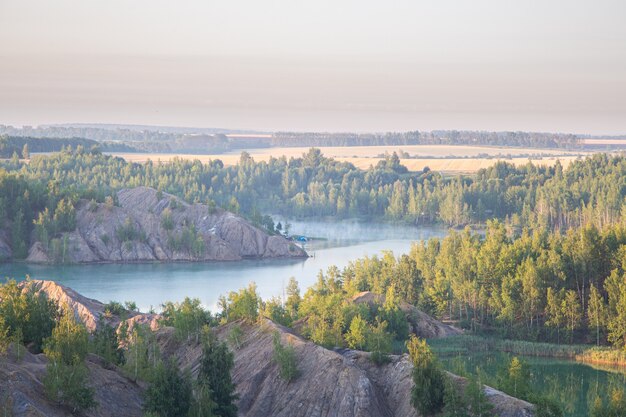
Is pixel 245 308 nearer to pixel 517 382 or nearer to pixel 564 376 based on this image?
pixel 517 382

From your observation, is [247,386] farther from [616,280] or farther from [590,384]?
[616,280]

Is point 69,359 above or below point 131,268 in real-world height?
above

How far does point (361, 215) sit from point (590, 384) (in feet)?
279

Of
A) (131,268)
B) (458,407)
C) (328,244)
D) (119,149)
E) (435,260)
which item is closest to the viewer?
(458,407)

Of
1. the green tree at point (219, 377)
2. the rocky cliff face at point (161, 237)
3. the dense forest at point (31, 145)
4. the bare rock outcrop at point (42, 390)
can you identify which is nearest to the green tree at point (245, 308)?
the green tree at point (219, 377)

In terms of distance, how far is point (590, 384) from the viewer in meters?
48.7

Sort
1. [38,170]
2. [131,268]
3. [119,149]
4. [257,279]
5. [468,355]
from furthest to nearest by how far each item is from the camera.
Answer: [119,149] < [38,170] < [131,268] < [257,279] < [468,355]

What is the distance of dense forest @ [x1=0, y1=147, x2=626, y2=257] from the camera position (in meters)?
106

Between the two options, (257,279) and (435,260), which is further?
(257,279)

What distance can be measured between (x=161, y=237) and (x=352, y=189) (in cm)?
4583

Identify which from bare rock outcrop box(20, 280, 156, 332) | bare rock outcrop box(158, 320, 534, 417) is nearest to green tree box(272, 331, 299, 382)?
bare rock outcrop box(158, 320, 534, 417)

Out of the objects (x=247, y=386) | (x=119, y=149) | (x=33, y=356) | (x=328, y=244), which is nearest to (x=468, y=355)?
(x=247, y=386)

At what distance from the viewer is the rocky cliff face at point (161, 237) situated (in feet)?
302

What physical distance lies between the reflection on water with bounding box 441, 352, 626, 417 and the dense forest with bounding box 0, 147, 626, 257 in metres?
50.5
